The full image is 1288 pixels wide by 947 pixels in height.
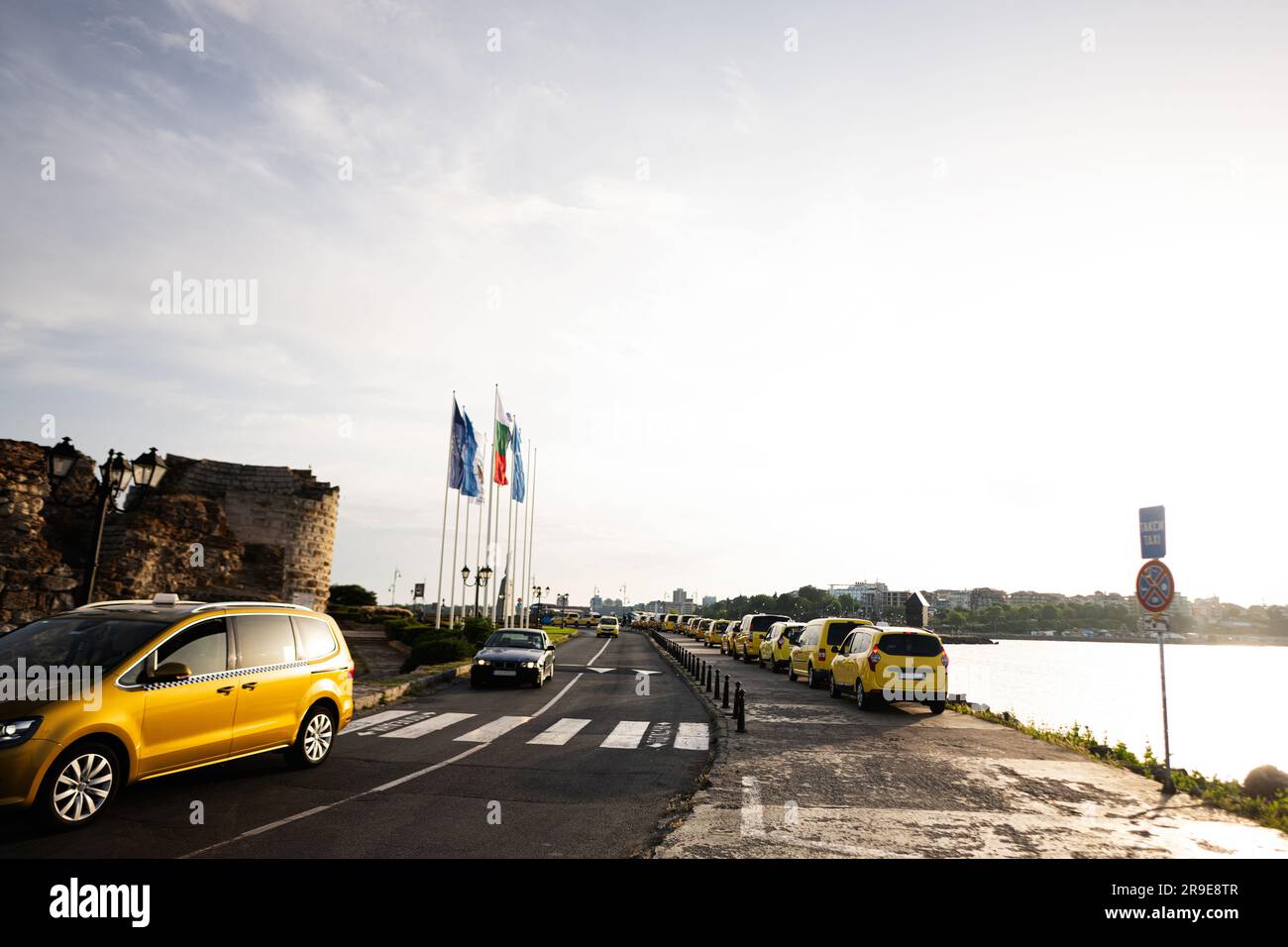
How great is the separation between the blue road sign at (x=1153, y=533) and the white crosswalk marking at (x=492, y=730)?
10.4 m

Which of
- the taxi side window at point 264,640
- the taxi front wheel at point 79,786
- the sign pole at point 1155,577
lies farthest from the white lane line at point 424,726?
the sign pole at point 1155,577

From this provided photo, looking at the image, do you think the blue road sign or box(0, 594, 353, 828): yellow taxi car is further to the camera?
the blue road sign

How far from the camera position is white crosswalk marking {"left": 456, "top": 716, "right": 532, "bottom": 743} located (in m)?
A: 12.7

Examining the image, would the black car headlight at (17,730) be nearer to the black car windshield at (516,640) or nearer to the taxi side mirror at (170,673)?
the taxi side mirror at (170,673)

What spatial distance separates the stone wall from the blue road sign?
73.9 feet

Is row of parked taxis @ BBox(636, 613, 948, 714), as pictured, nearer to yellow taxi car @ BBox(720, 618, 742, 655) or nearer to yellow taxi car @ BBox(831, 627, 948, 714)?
yellow taxi car @ BBox(831, 627, 948, 714)

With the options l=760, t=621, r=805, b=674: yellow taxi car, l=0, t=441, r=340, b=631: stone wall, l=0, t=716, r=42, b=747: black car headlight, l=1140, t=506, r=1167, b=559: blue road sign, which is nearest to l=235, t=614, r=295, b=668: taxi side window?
l=0, t=716, r=42, b=747: black car headlight

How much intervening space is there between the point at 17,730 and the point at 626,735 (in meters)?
9.11

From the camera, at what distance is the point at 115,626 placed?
806 cm
